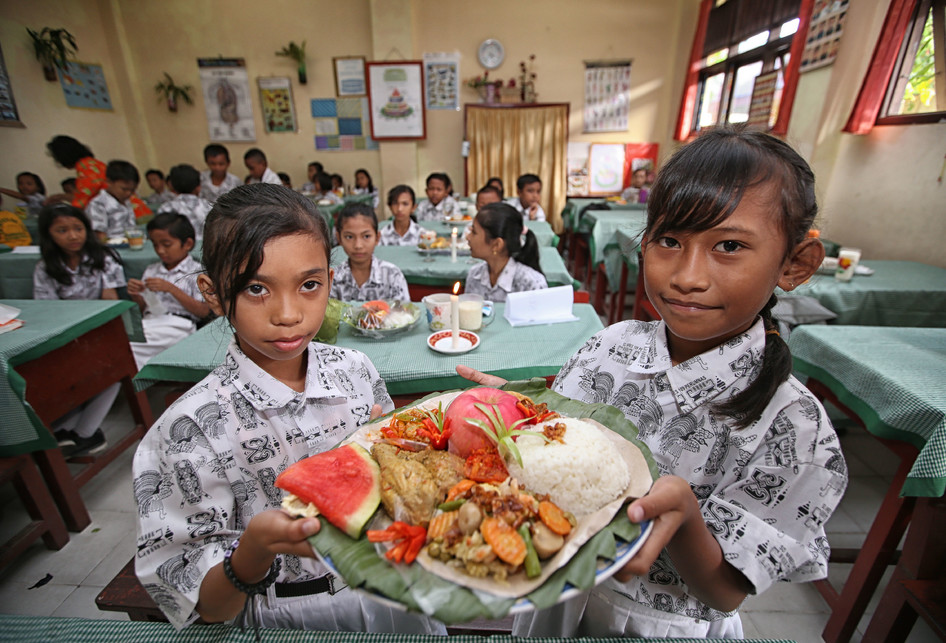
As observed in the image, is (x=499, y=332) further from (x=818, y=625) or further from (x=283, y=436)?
(x=818, y=625)

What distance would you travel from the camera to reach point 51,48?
761 cm

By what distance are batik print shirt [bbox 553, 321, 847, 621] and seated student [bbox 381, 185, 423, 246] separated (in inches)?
173

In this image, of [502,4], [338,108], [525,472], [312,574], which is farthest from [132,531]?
[502,4]

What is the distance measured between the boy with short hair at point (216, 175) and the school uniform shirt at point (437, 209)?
117 inches

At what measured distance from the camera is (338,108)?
31.3 ft

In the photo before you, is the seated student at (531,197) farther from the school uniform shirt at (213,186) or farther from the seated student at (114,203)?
the seated student at (114,203)

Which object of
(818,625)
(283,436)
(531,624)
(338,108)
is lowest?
(818,625)

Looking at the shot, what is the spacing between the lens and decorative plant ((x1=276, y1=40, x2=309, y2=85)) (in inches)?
352

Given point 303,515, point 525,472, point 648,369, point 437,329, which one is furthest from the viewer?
point 437,329

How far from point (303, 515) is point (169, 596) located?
0.51 meters

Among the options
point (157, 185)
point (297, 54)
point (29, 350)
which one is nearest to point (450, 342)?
point (29, 350)

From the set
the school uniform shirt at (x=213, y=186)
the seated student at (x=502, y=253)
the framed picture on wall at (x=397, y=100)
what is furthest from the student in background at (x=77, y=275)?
the framed picture on wall at (x=397, y=100)

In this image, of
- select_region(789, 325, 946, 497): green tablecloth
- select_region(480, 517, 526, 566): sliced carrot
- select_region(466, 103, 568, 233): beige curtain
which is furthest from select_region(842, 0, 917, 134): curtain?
select_region(466, 103, 568, 233): beige curtain

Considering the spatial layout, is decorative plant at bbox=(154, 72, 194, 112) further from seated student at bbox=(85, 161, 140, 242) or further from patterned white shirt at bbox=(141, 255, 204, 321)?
patterned white shirt at bbox=(141, 255, 204, 321)
